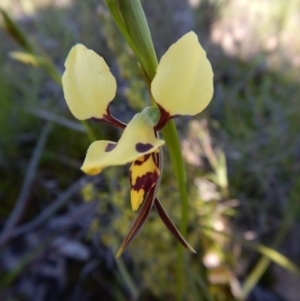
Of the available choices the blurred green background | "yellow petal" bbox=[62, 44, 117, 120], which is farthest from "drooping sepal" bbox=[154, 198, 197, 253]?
the blurred green background

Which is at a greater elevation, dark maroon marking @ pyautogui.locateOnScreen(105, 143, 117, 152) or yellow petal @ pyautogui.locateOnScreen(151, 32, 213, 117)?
yellow petal @ pyautogui.locateOnScreen(151, 32, 213, 117)

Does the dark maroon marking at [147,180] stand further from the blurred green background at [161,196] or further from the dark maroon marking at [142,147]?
the blurred green background at [161,196]

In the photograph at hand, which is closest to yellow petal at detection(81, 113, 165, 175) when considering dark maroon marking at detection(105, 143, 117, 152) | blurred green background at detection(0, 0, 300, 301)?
dark maroon marking at detection(105, 143, 117, 152)


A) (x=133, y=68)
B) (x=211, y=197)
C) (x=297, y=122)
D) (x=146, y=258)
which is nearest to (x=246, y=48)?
(x=297, y=122)

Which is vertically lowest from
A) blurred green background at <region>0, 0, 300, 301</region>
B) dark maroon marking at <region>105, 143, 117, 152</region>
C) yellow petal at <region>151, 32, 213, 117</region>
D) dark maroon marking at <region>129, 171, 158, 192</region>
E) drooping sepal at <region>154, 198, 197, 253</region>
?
blurred green background at <region>0, 0, 300, 301</region>

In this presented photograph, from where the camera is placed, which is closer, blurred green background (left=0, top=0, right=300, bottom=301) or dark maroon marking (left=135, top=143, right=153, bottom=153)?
dark maroon marking (left=135, top=143, right=153, bottom=153)

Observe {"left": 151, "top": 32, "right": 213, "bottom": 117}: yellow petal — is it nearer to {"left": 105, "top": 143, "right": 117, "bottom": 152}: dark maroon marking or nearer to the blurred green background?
{"left": 105, "top": 143, "right": 117, "bottom": 152}: dark maroon marking
